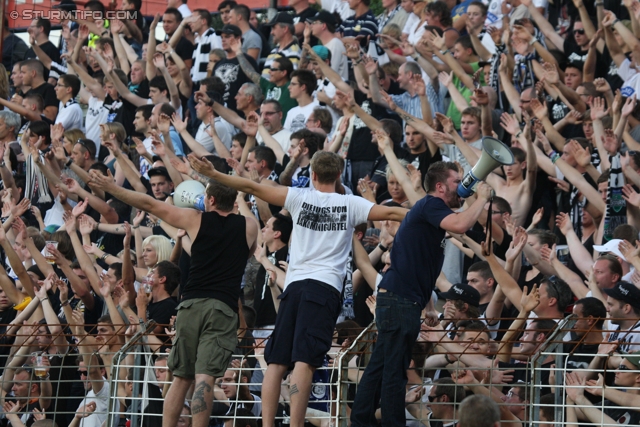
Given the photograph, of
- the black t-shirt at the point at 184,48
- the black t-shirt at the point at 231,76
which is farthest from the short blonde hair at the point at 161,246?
the black t-shirt at the point at 184,48

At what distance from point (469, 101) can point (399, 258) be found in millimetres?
6141

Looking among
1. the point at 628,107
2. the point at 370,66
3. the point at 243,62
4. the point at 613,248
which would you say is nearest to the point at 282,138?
the point at 370,66

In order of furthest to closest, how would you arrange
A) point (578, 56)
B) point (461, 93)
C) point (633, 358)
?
point (461, 93), point (578, 56), point (633, 358)

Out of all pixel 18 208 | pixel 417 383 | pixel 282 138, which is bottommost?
pixel 417 383

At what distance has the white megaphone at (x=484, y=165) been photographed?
23.7ft

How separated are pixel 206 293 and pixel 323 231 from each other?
96 cm

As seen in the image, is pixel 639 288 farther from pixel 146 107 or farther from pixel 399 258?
pixel 146 107

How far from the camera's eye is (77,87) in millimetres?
16359

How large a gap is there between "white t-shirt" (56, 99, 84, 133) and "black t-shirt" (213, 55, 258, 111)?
205 centimetres

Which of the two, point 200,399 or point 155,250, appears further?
point 155,250

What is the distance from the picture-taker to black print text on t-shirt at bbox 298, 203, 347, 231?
7.83 meters

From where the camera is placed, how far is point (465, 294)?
8883mm

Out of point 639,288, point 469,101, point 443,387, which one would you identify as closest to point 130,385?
point 443,387

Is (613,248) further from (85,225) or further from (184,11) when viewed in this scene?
(184,11)
